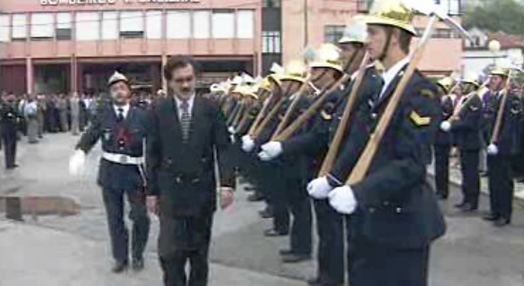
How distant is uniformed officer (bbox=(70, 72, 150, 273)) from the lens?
8.69 m

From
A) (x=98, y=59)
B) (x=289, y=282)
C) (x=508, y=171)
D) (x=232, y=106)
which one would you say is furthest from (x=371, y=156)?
(x=98, y=59)

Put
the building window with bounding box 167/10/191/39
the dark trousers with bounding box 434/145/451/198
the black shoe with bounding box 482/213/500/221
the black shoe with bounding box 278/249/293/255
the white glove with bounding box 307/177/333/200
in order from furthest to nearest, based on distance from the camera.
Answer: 1. the building window with bounding box 167/10/191/39
2. the dark trousers with bounding box 434/145/451/198
3. the black shoe with bounding box 482/213/500/221
4. the black shoe with bounding box 278/249/293/255
5. the white glove with bounding box 307/177/333/200

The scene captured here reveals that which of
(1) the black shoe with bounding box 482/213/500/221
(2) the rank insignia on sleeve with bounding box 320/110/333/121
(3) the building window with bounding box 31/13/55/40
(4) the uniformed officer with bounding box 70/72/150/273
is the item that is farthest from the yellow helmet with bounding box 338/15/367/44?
(3) the building window with bounding box 31/13/55/40

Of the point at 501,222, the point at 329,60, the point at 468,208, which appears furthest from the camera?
the point at 468,208

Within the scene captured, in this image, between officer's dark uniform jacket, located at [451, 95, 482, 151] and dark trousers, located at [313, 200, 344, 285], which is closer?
dark trousers, located at [313, 200, 344, 285]

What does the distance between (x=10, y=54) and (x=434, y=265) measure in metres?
61.6

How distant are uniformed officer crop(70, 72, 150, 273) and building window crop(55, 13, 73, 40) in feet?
193

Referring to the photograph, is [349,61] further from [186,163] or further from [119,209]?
[119,209]

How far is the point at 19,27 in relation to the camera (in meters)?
66.3

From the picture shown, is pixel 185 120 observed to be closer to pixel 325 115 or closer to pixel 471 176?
pixel 325 115

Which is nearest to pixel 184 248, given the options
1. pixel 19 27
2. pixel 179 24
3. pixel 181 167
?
pixel 181 167

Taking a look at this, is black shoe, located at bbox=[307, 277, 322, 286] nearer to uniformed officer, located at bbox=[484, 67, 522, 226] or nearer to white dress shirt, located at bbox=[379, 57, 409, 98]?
white dress shirt, located at bbox=[379, 57, 409, 98]

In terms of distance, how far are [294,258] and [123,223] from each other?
5.47 feet

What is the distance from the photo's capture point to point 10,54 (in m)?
66.6
